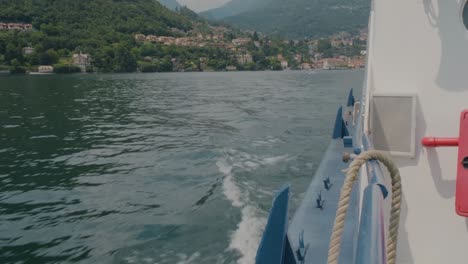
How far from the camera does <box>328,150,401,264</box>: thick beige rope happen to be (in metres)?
1.62

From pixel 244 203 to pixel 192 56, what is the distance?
124351mm

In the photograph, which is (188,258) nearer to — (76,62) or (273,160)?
(273,160)

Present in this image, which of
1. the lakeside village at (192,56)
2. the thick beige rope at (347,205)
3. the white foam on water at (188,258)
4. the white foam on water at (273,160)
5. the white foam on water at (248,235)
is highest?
the lakeside village at (192,56)

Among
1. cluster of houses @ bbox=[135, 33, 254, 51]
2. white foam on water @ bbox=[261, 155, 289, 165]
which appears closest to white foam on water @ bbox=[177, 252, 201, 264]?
white foam on water @ bbox=[261, 155, 289, 165]

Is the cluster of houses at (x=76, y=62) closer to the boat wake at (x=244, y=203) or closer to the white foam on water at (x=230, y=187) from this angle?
the boat wake at (x=244, y=203)

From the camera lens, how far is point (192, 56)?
421 feet

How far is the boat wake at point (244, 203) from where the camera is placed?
571cm

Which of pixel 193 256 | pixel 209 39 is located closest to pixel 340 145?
pixel 193 256

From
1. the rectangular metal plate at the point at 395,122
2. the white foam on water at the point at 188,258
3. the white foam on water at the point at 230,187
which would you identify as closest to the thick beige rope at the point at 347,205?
the rectangular metal plate at the point at 395,122

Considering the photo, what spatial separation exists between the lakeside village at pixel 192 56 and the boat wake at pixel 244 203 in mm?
93022

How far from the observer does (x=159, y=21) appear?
16212 cm

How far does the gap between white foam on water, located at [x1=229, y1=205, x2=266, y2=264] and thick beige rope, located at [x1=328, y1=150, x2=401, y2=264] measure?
366cm

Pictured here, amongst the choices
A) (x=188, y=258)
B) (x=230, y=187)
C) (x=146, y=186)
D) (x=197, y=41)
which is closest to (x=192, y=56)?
(x=197, y=41)

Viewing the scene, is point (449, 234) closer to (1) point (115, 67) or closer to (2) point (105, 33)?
(1) point (115, 67)
